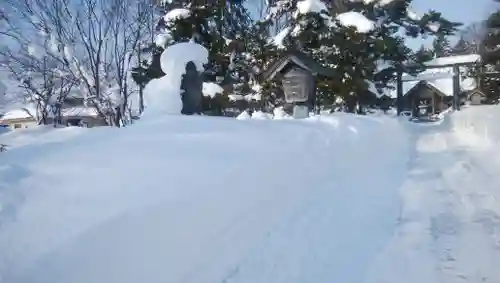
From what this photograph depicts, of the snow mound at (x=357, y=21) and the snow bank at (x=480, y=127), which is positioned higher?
the snow mound at (x=357, y=21)

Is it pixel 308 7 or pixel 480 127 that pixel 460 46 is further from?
pixel 480 127

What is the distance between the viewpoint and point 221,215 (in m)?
3.75

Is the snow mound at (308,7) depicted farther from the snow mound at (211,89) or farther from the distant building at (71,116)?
the distant building at (71,116)

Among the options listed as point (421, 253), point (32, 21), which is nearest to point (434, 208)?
point (421, 253)

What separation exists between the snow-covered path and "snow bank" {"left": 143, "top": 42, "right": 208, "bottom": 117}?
4729 millimetres

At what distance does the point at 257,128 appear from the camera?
21.8ft

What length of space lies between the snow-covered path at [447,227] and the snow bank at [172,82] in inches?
186

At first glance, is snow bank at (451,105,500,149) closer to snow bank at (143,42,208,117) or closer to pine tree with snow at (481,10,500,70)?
pine tree with snow at (481,10,500,70)

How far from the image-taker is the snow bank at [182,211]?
7.91 feet

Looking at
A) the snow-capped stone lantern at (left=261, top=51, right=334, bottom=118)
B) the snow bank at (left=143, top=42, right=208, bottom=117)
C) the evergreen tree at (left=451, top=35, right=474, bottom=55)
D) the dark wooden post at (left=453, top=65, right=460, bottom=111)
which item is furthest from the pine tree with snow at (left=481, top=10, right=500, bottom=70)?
the evergreen tree at (left=451, top=35, right=474, bottom=55)

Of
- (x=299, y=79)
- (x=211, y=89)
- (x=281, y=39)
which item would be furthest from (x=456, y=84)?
(x=211, y=89)

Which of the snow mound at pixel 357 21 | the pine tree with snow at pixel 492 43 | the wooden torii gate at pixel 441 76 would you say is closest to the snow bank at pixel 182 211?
the snow mound at pixel 357 21

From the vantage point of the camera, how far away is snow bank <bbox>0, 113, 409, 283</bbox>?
7.91 feet

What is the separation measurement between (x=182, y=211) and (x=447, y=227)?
3059 millimetres
